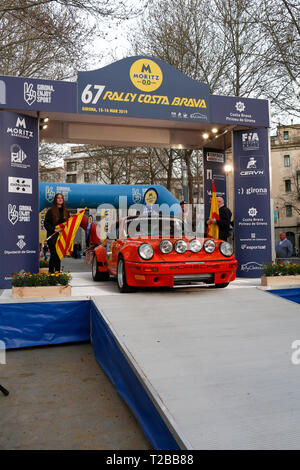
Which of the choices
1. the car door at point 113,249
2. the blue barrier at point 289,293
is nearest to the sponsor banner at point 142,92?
the car door at point 113,249

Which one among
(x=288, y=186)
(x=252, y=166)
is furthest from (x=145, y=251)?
(x=288, y=186)

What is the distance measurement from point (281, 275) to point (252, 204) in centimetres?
228

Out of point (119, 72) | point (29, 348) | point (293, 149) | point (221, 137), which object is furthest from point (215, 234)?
point (293, 149)

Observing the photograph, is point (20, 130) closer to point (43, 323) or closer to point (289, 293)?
point (43, 323)

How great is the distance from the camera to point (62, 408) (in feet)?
11.4

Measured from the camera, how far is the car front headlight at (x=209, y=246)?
5949 millimetres

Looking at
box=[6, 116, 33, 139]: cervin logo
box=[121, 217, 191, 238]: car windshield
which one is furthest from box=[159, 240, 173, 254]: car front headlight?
box=[6, 116, 33, 139]: cervin logo

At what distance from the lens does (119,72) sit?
780 cm

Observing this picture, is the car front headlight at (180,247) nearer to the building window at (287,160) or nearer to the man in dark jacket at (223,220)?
the man in dark jacket at (223,220)

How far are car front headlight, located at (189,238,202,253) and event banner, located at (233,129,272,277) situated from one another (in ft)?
9.25

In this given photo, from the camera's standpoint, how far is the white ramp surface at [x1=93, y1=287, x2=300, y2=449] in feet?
7.16

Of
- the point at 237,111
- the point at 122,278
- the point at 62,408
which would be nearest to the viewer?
the point at 62,408

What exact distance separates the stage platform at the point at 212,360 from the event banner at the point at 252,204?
2.64 meters
